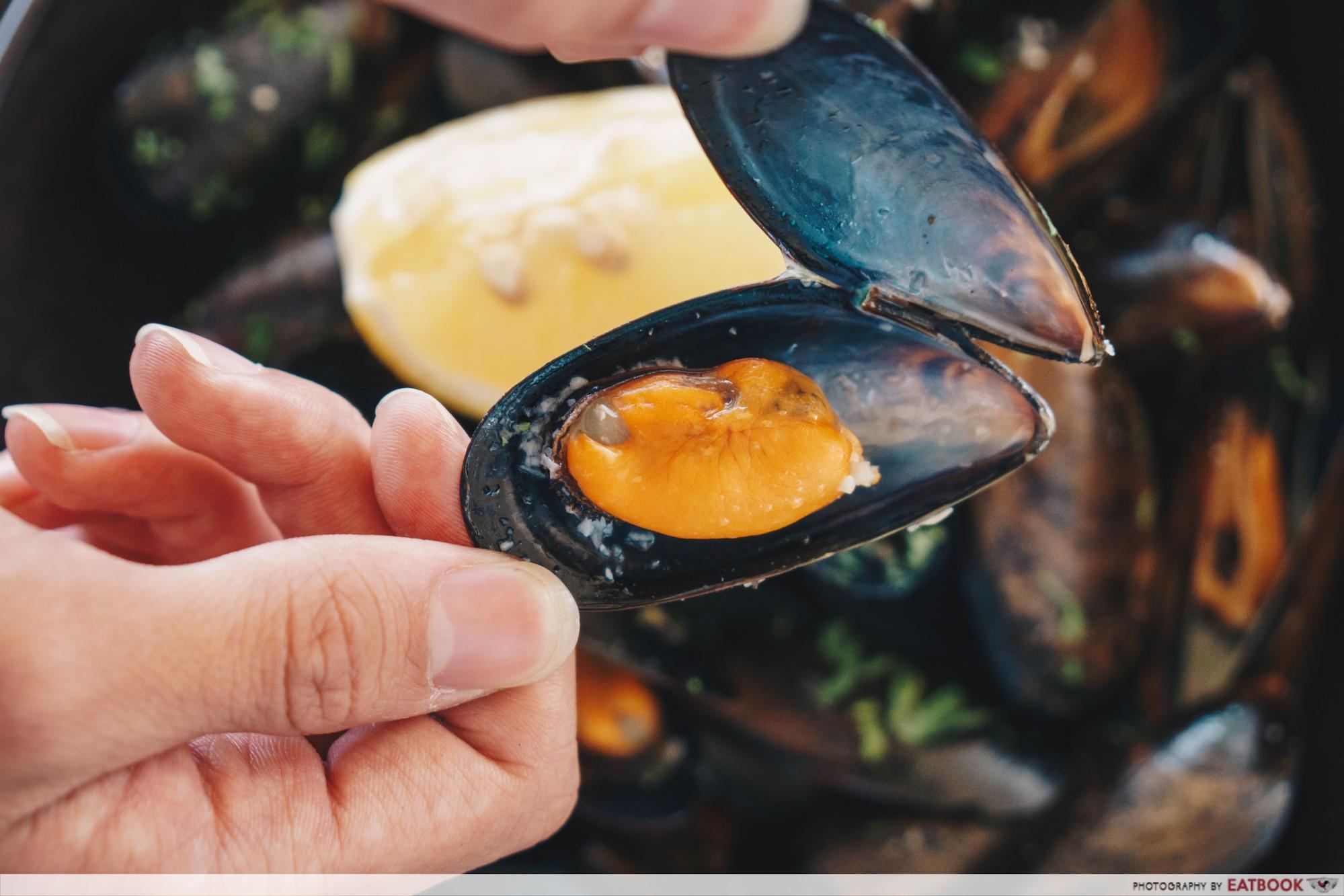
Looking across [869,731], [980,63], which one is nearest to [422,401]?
[869,731]

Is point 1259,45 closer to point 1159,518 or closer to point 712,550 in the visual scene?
point 1159,518

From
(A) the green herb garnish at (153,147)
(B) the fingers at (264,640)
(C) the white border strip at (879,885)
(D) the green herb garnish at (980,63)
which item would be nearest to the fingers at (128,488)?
(B) the fingers at (264,640)

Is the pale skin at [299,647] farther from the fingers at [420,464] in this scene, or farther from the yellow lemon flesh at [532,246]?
the yellow lemon flesh at [532,246]

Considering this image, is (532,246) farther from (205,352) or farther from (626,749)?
(626,749)

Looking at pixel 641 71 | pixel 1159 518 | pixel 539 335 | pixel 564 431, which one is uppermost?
pixel 641 71

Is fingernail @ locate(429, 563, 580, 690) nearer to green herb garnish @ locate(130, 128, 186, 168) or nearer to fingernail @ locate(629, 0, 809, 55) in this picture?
fingernail @ locate(629, 0, 809, 55)

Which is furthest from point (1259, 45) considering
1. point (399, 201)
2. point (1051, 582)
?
point (399, 201)
